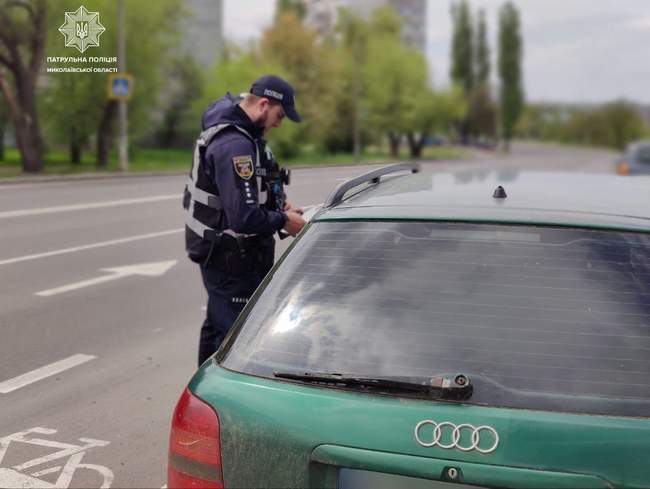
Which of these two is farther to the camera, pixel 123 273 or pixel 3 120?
pixel 3 120

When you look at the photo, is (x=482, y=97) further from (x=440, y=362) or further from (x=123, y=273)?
(x=440, y=362)

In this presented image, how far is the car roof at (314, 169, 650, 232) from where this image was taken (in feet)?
8.58

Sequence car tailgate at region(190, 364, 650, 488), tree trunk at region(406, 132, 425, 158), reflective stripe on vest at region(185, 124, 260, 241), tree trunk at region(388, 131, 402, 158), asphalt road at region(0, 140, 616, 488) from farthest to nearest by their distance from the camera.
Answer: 1. tree trunk at region(406, 132, 425, 158)
2. tree trunk at region(388, 131, 402, 158)
3. asphalt road at region(0, 140, 616, 488)
4. reflective stripe on vest at region(185, 124, 260, 241)
5. car tailgate at region(190, 364, 650, 488)

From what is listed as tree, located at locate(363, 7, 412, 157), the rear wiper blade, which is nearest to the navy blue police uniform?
the rear wiper blade

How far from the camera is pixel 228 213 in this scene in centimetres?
421

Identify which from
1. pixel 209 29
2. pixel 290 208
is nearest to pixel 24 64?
pixel 290 208

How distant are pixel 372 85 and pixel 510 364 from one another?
212 feet

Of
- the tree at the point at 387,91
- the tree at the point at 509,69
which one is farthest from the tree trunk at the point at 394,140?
the tree at the point at 509,69

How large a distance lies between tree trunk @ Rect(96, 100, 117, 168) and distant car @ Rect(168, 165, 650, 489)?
103 ft

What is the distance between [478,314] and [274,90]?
239 cm

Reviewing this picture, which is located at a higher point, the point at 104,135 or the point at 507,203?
the point at 104,135

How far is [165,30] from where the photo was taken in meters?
32.4

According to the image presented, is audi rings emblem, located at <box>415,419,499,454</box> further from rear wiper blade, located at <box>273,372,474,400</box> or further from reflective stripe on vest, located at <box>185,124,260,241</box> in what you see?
reflective stripe on vest, located at <box>185,124,260,241</box>
